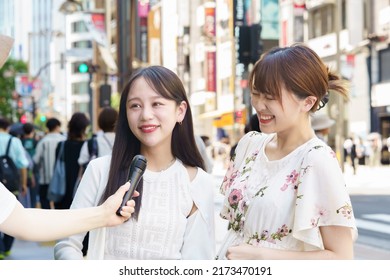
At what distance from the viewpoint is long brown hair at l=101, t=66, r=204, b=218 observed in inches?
83.4

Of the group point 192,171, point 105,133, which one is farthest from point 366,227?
point 192,171

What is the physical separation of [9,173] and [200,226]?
16.1 feet

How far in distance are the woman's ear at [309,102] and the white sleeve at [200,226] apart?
41 centimetres

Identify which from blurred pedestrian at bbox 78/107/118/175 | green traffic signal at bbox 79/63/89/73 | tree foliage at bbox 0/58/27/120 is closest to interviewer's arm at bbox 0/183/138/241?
blurred pedestrian at bbox 78/107/118/175

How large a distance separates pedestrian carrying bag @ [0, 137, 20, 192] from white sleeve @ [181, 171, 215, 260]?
4768mm

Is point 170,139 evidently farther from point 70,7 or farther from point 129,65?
point 129,65

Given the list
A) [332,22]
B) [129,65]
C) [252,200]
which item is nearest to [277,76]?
[252,200]

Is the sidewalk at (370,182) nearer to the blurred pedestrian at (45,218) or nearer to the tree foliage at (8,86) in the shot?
the blurred pedestrian at (45,218)

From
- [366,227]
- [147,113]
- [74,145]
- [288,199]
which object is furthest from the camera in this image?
[366,227]

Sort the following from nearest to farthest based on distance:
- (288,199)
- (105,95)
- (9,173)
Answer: (288,199) < (9,173) < (105,95)

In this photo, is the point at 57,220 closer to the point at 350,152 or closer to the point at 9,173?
the point at 9,173

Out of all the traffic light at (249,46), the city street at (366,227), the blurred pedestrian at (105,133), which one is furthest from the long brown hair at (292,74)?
→ the traffic light at (249,46)

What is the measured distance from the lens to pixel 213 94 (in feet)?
143

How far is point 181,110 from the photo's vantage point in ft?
7.25
